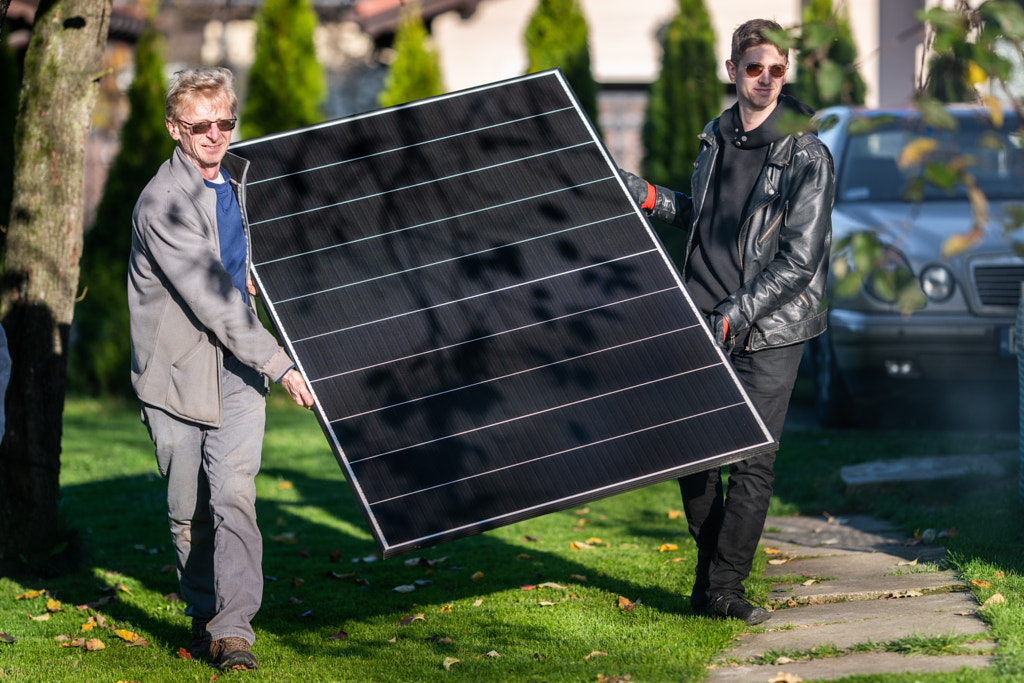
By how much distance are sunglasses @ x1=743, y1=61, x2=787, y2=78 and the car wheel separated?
4.89m

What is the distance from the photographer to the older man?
441 cm

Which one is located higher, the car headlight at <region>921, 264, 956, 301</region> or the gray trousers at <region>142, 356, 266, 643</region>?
the gray trousers at <region>142, 356, 266, 643</region>

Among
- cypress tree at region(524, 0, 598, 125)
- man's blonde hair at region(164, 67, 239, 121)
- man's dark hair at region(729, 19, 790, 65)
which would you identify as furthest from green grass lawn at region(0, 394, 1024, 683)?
cypress tree at region(524, 0, 598, 125)

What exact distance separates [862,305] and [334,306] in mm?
5592

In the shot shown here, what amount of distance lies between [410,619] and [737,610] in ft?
5.03

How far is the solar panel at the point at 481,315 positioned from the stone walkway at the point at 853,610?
2.75ft

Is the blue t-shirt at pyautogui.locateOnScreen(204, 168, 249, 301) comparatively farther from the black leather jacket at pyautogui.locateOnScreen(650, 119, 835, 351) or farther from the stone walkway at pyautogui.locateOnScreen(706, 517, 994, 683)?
the stone walkway at pyautogui.locateOnScreen(706, 517, 994, 683)

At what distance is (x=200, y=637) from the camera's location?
194 inches

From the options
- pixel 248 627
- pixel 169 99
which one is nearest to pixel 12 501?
pixel 248 627

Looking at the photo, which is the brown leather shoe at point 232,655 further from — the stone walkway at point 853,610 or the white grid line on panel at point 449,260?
the stone walkway at point 853,610

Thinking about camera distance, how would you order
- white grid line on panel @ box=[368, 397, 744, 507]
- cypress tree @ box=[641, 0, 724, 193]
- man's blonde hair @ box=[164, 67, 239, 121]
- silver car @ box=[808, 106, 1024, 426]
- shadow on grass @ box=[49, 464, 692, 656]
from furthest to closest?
cypress tree @ box=[641, 0, 724, 193], silver car @ box=[808, 106, 1024, 426], shadow on grass @ box=[49, 464, 692, 656], man's blonde hair @ box=[164, 67, 239, 121], white grid line on panel @ box=[368, 397, 744, 507]

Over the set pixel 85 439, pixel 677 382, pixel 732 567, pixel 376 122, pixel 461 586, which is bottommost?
pixel 85 439

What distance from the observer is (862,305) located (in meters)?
8.83

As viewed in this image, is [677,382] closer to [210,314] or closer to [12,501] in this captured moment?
[210,314]
